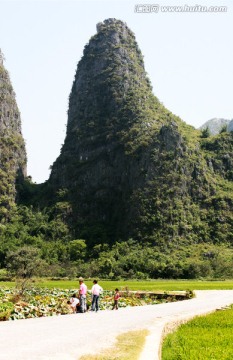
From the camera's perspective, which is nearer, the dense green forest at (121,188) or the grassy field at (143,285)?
the grassy field at (143,285)

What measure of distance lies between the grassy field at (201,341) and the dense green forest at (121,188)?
219 ft

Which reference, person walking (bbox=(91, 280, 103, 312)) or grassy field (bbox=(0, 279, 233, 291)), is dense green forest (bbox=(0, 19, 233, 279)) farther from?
person walking (bbox=(91, 280, 103, 312))

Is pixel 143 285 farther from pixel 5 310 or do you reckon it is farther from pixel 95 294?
pixel 5 310

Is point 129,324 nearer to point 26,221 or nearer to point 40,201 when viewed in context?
point 26,221

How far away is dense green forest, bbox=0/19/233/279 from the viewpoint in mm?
97250

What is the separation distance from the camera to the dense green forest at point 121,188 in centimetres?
9725

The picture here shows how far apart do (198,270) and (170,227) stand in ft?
70.9

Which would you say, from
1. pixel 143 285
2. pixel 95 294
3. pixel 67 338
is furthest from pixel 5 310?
pixel 143 285

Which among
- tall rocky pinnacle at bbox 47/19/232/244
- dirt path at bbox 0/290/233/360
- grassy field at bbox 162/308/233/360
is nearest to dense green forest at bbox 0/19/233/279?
tall rocky pinnacle at bbox 47/19/232/244

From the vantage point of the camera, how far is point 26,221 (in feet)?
392

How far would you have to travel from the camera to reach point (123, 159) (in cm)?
12262

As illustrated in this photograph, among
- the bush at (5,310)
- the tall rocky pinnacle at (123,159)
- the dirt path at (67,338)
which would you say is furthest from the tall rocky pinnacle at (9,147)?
the dirt path at (67,338)

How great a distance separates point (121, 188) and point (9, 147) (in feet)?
109

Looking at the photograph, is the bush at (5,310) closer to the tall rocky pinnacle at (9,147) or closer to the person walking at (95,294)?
the person walking at (95,294)
